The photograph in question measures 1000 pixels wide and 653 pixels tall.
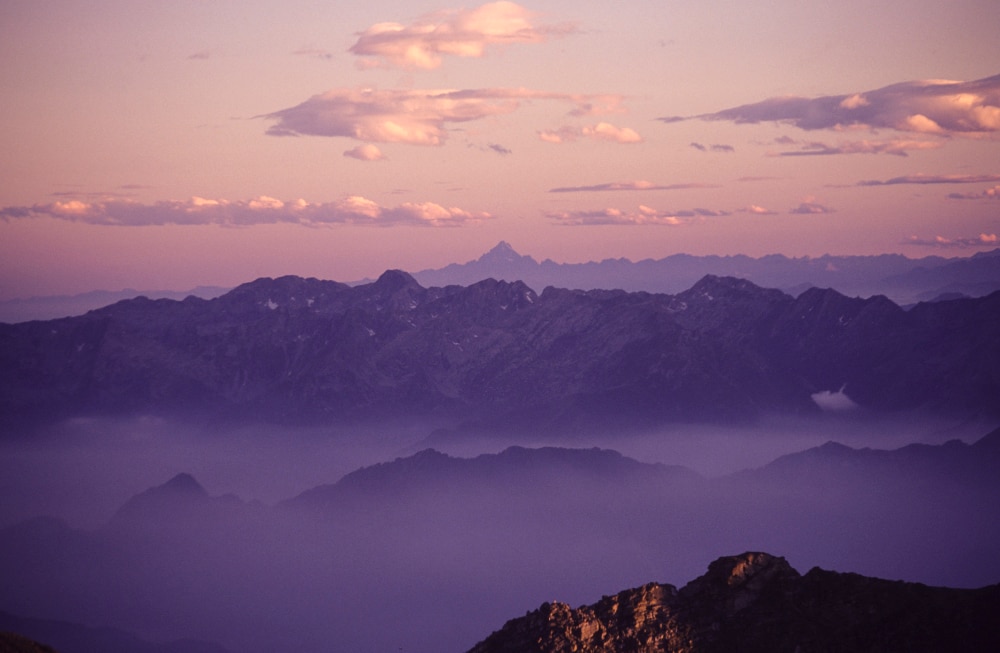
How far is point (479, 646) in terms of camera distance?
112125mm

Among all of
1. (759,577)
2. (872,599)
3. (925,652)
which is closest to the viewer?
(925,652)

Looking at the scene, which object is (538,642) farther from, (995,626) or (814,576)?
(995,626)

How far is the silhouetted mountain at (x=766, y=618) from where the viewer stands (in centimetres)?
9812

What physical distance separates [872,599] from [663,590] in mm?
19692

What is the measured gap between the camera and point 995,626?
95.9 meters

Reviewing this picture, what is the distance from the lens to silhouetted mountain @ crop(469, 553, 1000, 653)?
98.1 meters

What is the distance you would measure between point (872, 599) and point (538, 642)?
31.0m

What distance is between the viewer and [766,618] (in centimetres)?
10450

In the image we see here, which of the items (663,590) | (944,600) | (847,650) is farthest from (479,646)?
(944,600)

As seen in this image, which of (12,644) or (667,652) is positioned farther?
(12,644)

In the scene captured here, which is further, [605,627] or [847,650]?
[605,627]

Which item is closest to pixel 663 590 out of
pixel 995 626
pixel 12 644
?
pixel 995 626

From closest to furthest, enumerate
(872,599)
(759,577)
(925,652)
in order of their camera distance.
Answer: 1. (925,652)
2. (872,599)
3. (759,577)

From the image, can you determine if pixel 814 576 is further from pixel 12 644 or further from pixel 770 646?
pixel 12 644
